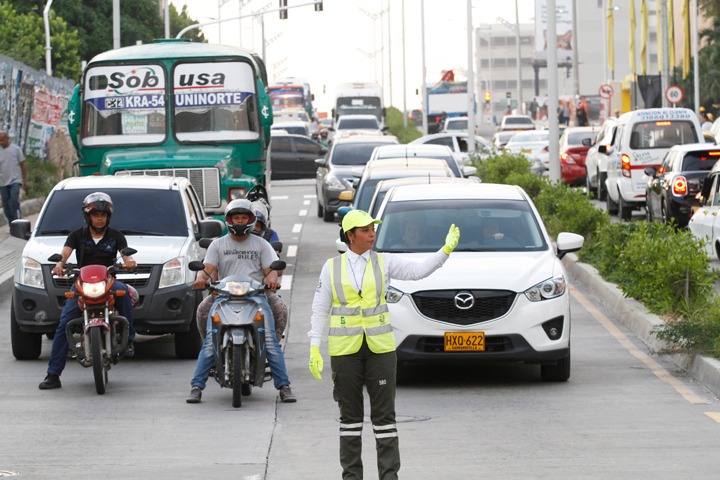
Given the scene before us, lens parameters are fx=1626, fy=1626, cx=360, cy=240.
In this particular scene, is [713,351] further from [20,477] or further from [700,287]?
[20,477]

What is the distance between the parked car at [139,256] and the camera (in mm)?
14547

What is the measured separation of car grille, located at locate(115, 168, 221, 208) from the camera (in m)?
21.9

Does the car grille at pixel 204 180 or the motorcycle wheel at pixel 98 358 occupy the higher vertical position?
the car grille at pixel 204 180

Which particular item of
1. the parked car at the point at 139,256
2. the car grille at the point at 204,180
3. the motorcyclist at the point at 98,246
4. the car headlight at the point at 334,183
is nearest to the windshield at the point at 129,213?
the parked car at the point at 139,256

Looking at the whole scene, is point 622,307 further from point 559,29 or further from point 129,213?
point 559,29

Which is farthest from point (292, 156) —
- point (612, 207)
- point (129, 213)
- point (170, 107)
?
point (129, 213)

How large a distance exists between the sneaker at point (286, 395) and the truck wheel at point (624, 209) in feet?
65.7

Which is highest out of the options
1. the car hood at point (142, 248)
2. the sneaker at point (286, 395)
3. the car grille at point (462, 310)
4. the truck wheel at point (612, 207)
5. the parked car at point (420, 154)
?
the parked car at point (420, 154)

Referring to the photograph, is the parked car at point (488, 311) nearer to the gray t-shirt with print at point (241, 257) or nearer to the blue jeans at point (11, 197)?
the gray t-shirt with print at point (241, 257)

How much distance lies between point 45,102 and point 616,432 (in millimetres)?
30409

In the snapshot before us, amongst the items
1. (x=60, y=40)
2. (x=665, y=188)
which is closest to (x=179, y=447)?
(x=665, y=188)

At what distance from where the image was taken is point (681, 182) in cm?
2642

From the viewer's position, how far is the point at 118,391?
42.8 feet

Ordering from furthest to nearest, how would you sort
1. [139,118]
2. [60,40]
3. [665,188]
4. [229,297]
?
[60,40], [665,188], [139,118], [229,297]
